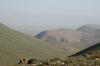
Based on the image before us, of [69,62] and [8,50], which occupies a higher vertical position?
[8,50]

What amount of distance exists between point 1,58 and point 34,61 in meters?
125

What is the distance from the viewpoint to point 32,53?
612 feet

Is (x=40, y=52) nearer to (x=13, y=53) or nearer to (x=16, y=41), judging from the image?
(x=16, y=41)

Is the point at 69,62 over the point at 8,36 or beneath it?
beneath

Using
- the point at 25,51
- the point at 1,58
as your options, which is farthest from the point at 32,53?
the point at 1,58

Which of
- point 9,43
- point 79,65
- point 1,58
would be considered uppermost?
point 9,43

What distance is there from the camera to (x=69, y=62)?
2217cm

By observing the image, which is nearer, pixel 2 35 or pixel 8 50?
pixel 8 50

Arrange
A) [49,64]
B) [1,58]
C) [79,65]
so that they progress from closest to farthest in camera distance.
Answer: [79,65] < [49,64] < [1,58]

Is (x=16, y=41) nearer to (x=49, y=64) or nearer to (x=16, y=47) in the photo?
(x=16, y=47)

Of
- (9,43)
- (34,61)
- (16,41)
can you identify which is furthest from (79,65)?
(16,41)

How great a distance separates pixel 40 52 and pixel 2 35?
2581cm

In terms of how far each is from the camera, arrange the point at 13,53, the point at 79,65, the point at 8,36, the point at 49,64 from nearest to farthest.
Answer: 1. the point at 79,65
2. the point at 49,64
3. the point at 13,53
4. the point at 8,36

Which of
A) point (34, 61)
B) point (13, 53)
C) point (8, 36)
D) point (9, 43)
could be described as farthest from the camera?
point (8, 36)
